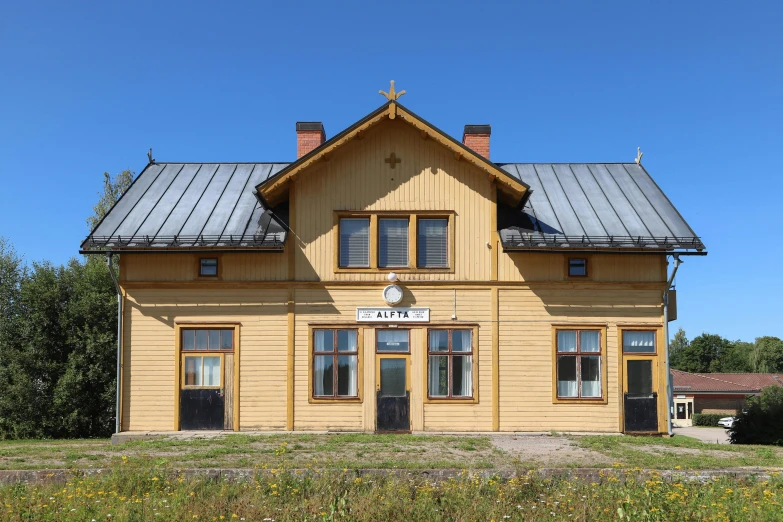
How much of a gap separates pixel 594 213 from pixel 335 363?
759 centimetres

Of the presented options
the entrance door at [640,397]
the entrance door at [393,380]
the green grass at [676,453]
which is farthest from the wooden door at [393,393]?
the entrance door at [640,397]

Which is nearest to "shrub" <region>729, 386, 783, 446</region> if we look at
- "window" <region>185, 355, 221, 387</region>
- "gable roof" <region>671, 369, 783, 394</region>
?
"window" <region>185, 355, 221, 387</region>

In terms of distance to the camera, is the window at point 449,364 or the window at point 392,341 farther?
the window at point 392,341

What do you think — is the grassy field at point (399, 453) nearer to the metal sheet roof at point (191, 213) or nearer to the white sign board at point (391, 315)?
the white sign board at point (391, 315)

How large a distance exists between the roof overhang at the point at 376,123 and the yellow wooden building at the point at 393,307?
47 mm

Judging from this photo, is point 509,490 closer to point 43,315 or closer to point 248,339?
point 248,339

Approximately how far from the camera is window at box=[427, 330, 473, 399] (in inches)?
700

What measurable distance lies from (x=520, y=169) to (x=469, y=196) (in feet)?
13.6

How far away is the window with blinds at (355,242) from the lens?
59.3ft

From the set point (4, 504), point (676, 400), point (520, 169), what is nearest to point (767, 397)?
point (520, 169)

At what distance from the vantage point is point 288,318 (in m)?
17.8

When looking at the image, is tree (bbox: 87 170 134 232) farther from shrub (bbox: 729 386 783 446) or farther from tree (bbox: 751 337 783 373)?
tree (bbox: 751 337 783 373)

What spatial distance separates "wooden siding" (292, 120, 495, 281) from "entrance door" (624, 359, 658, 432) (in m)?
4.28

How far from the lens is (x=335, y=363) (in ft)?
58.5
